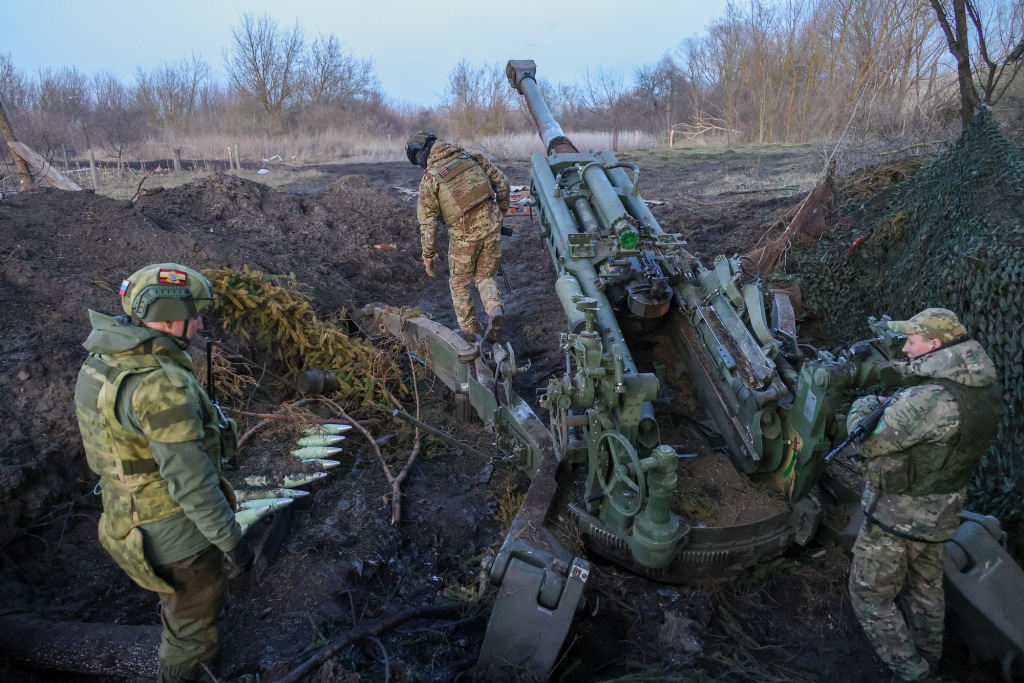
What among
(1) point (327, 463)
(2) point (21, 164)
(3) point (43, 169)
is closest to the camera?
(1) point (327, 463)

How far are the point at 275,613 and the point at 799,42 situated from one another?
79.4 ft

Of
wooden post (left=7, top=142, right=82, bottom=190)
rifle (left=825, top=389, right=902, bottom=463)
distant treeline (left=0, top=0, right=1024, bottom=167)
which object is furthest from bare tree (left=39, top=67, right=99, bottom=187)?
rifle (left=825, top=389, right=902, bottom=463)

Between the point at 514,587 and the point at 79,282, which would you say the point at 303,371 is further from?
the point at 514,587

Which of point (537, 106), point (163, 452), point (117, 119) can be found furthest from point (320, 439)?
point (117, 119)

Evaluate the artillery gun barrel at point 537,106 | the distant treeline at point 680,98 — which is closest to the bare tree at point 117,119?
the distant treeline at point 680,98

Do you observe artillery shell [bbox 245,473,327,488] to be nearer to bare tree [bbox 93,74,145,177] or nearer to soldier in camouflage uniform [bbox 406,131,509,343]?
soldier in camouflage uniform [bbox 406,131,509,343]

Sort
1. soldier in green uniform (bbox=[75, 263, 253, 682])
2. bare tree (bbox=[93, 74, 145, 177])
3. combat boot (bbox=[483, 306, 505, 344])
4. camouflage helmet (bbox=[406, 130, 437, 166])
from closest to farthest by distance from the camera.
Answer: soldier in green uniform (bbox=[75, 263, 253, 682]), combat boot (bbox=[483, 306, 505, 344]), camouflage helmet (bbox=[406, 130, 437, 166]), bare tree (bbox=[93, 74, 145, 177])

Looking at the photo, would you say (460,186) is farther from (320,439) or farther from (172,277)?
(172,277)

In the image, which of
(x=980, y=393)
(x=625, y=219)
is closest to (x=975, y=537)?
(x=980, y=393)

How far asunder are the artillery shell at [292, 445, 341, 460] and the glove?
6.20 feet

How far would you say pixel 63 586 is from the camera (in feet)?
11.5

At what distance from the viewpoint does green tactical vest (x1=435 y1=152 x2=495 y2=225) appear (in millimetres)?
5707

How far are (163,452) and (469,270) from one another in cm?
393

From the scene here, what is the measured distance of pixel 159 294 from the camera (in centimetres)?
249
